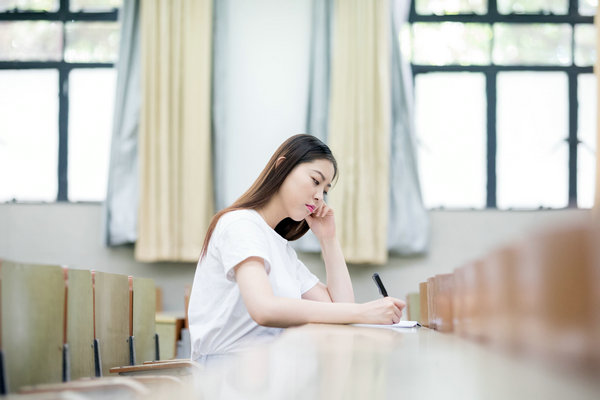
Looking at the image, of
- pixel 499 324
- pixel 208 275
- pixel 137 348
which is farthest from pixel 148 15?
pixel 499 324

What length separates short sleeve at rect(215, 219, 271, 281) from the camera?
1.62 metres

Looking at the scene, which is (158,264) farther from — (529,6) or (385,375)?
(385,375)

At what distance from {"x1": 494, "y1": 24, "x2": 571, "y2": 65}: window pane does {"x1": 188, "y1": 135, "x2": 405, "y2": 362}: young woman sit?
346 cm

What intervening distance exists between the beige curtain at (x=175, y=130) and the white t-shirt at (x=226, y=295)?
2991mm

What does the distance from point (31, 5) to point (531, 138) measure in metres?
3.70

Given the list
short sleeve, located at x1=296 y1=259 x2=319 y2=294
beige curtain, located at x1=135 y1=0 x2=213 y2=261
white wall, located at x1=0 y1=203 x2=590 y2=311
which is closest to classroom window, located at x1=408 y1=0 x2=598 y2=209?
white wall, located at x1=0 y1=203 x2=590 y2=311

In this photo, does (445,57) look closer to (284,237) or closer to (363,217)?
(363,217)

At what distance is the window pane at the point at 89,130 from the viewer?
16.9 feet

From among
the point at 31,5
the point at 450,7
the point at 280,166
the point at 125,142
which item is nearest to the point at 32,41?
the point at 31,5

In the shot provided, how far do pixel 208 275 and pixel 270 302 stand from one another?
13.3 inches

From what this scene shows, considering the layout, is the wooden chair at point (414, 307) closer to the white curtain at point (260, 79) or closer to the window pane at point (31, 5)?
the white curtain at point (260, 79)

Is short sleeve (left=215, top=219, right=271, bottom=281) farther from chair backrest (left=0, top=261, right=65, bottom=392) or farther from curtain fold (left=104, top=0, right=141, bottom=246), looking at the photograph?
curtain fold (left=104, top=0, right=141, bottom=246)

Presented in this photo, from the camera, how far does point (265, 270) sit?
1.67 metres

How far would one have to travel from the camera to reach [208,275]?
183 cm
